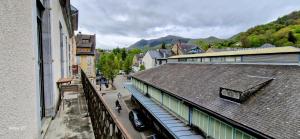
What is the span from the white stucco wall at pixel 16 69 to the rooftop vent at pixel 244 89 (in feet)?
28.2

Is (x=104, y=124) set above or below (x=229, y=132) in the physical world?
above

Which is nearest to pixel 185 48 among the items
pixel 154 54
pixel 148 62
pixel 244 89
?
pixel 154 54

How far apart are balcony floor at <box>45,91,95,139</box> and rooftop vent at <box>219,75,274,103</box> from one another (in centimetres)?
707

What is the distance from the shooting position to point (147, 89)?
19.9 m

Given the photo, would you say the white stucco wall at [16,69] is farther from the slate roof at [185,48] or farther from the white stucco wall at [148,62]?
the slate roof at [185,48]

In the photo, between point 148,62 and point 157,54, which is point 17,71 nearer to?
point 157,54

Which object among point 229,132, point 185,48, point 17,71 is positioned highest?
point 185,48

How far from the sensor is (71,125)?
3.76 m

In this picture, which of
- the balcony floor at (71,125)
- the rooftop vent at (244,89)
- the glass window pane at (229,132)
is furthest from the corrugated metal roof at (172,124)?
the balcony floor at (71,125)

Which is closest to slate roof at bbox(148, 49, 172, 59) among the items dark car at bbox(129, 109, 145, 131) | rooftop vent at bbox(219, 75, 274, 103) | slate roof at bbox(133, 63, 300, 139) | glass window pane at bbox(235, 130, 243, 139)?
dark car at bbox(129, 109, 145, 131)

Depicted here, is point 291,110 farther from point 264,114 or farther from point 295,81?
point 295,81

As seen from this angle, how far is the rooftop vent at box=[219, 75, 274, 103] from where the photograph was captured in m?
8.33

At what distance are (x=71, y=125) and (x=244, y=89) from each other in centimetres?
814

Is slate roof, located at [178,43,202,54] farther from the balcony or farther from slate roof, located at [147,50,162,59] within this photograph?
the balcony
